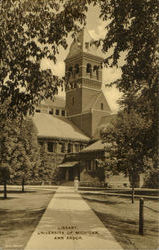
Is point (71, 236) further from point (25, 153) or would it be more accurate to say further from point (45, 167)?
point (45, 167)

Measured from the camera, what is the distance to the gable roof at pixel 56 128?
5194cm

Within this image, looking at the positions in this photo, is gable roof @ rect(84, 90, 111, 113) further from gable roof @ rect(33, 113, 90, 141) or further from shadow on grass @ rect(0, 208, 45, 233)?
shadow on grass @ rect(0, 208, 45, 233)

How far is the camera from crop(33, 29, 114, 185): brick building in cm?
5134

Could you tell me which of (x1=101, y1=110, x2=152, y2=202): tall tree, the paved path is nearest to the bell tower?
(x1=101, y1=110, x2=152, y2=202): tall tree

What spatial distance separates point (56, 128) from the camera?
54.1m

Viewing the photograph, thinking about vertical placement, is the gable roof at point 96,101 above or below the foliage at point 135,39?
above

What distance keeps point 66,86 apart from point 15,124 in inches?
579

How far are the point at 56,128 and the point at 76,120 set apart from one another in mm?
6298

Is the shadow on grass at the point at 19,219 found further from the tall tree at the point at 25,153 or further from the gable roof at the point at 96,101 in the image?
the gable roof at the point at 96,101

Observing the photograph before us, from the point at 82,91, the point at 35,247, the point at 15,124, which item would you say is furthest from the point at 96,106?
the point at 35,247

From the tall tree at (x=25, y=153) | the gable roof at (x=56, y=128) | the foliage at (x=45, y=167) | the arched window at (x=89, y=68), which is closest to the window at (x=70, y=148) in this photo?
the gable roof at (x=56, y=128)

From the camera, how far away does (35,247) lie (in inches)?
308

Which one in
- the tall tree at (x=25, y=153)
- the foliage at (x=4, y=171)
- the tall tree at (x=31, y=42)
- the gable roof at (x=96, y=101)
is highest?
the gable roof at (x=96, y=101)

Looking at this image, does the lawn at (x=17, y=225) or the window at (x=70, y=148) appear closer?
the lawn at (x=17, y=225)
